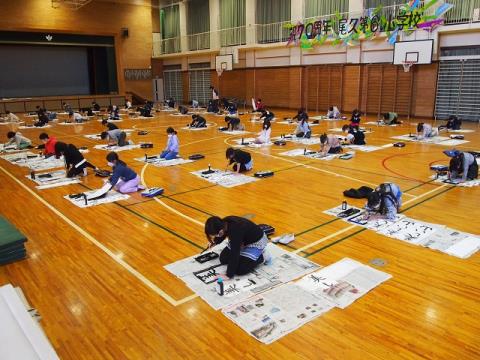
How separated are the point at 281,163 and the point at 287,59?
1730 centimetres

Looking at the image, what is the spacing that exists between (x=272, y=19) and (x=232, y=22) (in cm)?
381

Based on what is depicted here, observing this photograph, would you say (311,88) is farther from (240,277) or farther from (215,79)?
(240,277)

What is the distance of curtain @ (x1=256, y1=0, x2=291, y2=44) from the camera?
86.3 ft

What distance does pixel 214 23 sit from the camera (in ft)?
102

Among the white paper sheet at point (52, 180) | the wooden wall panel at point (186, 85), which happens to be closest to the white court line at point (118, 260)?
the white paper sheet at point (52, 180)

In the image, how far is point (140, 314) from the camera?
445 cm

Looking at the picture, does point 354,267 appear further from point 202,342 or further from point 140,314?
point 140,314

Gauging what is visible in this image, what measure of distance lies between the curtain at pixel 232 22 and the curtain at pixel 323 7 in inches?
217

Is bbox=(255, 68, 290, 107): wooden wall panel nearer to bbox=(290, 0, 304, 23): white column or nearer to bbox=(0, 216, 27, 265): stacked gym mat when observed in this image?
bbox=(290, 0, 304, 23): white column

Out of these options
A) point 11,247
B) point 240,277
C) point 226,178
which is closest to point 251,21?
point 226,178

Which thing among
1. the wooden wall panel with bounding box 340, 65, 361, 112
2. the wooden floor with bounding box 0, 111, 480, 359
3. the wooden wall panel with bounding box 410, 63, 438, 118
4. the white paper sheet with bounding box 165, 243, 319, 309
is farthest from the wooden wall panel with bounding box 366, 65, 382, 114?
the white paper sheet with bounding box 165, 243, 319, 309

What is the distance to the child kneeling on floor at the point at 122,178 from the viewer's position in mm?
8516

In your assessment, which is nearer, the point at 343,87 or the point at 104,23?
the point at 343,87

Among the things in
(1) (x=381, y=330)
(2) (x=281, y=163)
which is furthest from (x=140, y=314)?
(2) (x=281, y=163)
